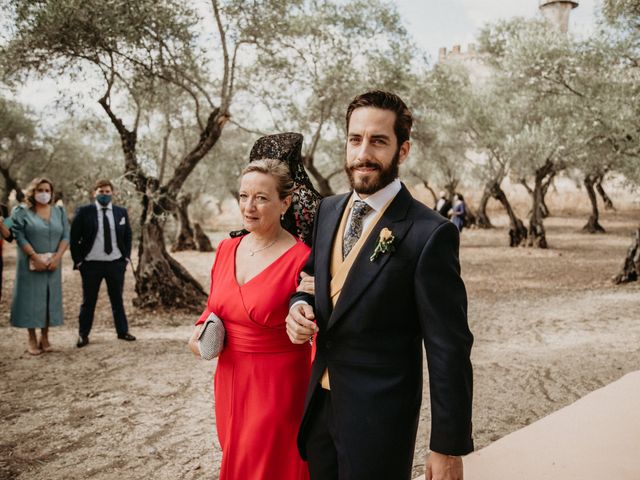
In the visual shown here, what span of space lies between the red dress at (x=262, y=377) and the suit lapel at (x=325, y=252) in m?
0.40

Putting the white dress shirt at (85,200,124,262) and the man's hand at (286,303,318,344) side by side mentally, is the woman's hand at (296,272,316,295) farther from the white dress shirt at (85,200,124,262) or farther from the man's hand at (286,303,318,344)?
the white dress shirt at (85,200,124,262)

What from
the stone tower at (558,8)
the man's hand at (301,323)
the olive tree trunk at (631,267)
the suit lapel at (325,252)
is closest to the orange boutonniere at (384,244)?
the suit lapel at (325,252)

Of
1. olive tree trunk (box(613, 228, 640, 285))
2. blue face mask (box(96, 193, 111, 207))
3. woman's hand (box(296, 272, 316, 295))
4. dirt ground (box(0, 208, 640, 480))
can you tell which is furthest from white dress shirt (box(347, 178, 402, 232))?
olive tree trunk (box(613, 228, 640, 285))

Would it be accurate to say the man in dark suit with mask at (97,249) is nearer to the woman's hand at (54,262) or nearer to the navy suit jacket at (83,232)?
the navy suit jacket at (83,232)

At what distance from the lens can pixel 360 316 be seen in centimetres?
196

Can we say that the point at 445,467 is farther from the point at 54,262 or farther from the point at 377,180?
the point at 54,262

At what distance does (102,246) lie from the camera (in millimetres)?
7191

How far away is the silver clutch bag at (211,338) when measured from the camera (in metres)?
2.50

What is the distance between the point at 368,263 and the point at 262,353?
93cm

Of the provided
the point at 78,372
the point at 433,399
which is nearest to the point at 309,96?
the point at 78,372

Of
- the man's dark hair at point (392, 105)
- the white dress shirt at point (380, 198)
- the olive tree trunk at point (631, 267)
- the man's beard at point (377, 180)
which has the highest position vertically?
the man's dark hair at point (392, 105)

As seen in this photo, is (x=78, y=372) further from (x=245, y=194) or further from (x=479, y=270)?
(x=479, y=270)

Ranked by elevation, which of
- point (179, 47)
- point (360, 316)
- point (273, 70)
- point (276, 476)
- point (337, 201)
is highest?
point (273, 70)

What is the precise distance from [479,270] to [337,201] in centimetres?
1468
